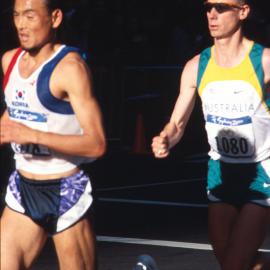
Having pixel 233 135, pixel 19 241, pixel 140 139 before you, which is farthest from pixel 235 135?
pixel 140 139

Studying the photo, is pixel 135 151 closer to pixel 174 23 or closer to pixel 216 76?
pixel 174 23

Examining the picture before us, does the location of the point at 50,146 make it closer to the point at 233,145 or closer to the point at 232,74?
the point at 233,145

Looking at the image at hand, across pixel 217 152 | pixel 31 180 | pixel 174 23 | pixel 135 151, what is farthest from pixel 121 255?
pixel 174 23

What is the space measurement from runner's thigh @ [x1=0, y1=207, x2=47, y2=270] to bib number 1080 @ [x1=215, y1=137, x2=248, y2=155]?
1.46m

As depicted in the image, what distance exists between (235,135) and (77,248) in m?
1.51

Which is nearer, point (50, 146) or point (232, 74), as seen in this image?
point (50, 146)

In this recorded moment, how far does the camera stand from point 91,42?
20.5 metres

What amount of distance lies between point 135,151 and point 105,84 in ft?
4.36

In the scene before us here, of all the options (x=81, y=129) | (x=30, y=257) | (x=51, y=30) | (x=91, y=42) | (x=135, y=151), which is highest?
(x=51, y=30)

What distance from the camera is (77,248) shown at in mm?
7215

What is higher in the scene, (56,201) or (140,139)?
(56,201)

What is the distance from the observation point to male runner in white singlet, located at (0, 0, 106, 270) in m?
7.14

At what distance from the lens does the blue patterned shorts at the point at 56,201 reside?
24.0ft

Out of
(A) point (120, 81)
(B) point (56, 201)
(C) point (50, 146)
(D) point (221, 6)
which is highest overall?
(D) point (221, 6)
